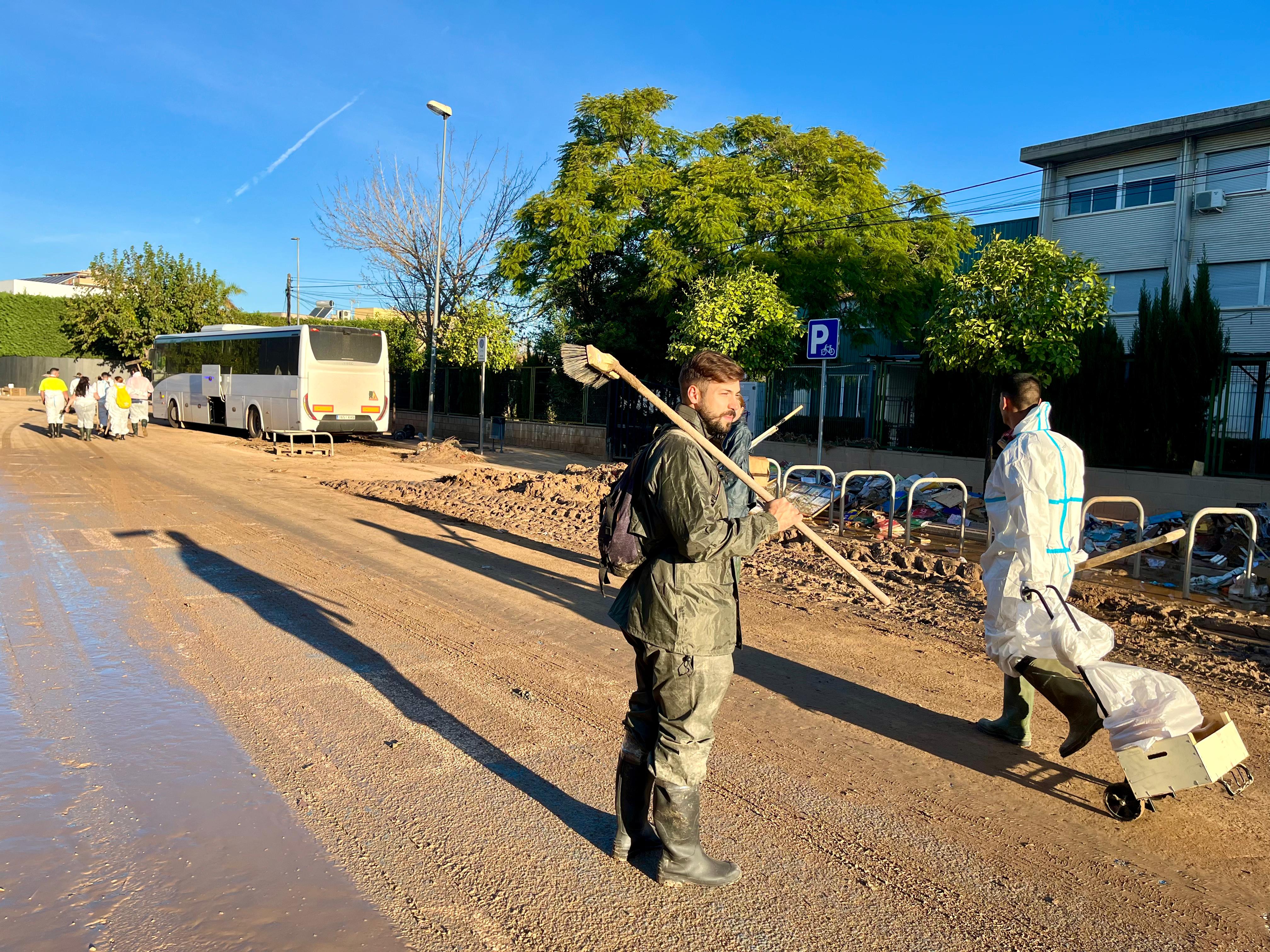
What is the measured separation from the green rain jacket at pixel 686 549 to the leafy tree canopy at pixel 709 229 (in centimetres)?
1716

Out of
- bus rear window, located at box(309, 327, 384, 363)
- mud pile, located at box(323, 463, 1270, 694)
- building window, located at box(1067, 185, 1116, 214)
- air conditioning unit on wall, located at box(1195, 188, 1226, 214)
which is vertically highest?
building window, located at box(1067, 185, 1116, 214)

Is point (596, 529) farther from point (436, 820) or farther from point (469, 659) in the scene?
point (436, 820)

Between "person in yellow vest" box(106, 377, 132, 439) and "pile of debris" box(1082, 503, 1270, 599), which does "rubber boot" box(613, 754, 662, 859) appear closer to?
"pile of debris" box(1082, 503, 1270, 599)

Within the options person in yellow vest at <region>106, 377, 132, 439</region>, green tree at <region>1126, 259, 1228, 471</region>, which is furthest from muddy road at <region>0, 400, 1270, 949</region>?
person in yellow vest at <region>106, 377, 132, 439</region>

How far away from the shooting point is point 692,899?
118 inches

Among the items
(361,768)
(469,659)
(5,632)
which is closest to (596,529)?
(469,659)

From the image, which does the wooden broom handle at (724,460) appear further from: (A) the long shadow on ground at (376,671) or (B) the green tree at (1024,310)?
(B) the green tree at (1024,310)

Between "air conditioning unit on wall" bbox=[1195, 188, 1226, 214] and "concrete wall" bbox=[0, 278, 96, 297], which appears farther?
"concrete wall" bbox=[0, 278, 96, 297]

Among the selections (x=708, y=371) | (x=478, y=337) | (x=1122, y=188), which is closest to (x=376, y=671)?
(x=708, y=371)

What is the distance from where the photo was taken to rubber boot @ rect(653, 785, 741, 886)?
119 inches

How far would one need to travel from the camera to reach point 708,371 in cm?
316

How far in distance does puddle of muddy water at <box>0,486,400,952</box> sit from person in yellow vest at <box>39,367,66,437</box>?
20806 millimetres

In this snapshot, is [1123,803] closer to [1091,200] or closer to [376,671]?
[376,671]

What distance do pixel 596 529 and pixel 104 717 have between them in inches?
274
